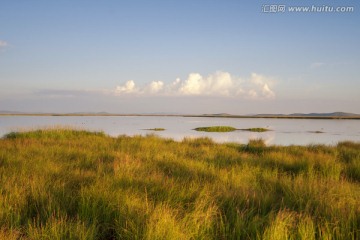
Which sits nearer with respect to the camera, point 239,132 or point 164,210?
point 164,210

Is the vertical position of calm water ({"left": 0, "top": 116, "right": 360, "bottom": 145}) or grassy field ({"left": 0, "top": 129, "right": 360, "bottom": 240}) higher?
grassy field ({"left": 0, "top": 129, "right": 360, "bottom": 240})

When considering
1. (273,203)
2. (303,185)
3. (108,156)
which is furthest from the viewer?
(108,156)

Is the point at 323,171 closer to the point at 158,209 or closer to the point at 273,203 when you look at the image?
the point at 273,203

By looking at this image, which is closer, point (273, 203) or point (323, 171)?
point (273, 203)

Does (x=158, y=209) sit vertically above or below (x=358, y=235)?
above

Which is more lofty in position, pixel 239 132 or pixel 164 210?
pixel 164 210

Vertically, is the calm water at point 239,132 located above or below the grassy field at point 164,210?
below

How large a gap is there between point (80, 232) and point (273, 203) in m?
3.00

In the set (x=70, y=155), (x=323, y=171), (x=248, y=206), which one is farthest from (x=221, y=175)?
(x=70, y=155)

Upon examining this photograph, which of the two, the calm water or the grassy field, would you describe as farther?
the calm water

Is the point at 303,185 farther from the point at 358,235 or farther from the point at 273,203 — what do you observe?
the point at 358,235

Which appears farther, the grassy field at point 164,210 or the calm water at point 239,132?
the calm water at point 239,132

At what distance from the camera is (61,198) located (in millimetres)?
4594

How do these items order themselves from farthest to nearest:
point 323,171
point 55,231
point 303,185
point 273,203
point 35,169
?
point 323,171, point 35,169, point 303,185, point 273,203, point 55,231
